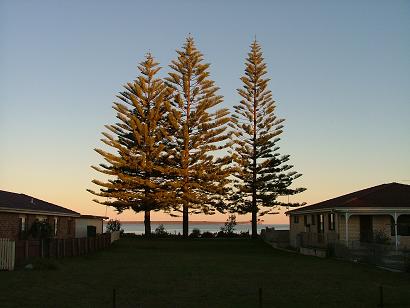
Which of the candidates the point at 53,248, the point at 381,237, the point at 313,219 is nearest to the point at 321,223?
the point at 313,219

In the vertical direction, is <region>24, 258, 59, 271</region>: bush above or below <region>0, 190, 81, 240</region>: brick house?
below

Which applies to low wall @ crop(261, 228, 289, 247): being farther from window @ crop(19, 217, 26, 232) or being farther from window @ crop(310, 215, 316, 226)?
window @ crop(19, 217, 26, 232)

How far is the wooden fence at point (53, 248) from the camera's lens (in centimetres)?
2323

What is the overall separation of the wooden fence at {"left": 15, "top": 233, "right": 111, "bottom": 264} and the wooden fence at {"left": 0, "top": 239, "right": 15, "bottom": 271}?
1340 mm

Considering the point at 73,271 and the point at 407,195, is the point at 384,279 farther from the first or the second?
the point at 407,195

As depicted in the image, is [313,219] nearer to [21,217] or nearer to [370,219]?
[370,219]

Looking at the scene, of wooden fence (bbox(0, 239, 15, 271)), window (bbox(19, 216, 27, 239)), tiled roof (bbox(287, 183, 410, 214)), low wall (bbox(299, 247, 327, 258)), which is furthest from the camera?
tiled roof (bbox(287, 183, 410, 214))

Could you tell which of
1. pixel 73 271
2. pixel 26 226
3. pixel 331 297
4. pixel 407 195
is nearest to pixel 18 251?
pixel 73 271

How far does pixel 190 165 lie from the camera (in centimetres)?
5006

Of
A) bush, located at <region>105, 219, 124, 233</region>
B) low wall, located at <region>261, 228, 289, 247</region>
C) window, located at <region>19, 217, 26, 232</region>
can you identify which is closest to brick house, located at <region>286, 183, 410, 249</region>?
low wall, located at <region>261, 228, 289, 247</region>

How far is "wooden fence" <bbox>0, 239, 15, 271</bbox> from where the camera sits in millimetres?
21047

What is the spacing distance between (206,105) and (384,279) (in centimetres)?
3336

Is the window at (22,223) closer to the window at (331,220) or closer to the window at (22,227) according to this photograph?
the window at (22,227)

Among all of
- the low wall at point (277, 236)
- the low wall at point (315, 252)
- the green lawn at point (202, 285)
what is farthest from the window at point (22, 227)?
the low wall at point (277, 236)
